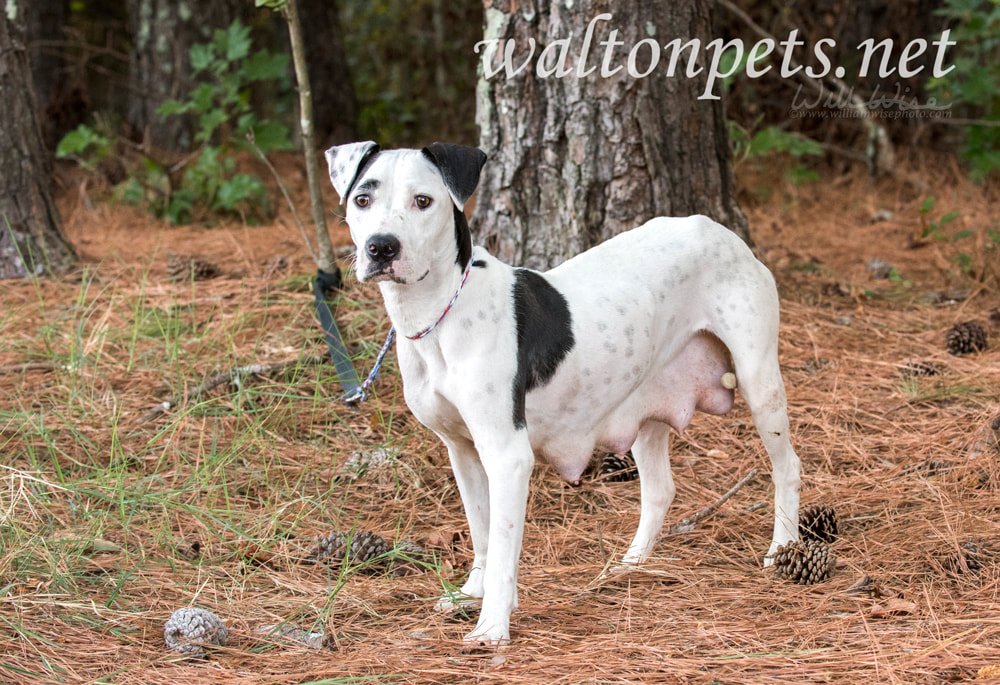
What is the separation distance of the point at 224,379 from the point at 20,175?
6.54ft

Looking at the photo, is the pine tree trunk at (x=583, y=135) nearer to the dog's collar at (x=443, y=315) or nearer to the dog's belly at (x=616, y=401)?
the dog's belly at (x=616, y=401)

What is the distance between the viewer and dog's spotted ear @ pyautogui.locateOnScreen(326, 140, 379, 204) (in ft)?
8.63

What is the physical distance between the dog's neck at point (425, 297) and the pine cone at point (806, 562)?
53.0 inches

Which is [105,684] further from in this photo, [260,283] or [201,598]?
[260,283]

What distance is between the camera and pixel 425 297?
8.52 ft

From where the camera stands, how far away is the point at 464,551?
327cm

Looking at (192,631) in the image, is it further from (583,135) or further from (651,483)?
(583,135)

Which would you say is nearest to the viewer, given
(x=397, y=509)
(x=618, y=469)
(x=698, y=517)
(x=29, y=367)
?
(x=698, y=517)

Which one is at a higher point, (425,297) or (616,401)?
(425,297)

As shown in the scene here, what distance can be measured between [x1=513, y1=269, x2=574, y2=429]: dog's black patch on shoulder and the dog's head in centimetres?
24

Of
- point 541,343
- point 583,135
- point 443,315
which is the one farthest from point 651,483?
point 583,135

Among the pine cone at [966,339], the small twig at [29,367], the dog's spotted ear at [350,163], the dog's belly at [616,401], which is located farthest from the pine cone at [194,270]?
the pine cone at [966,339]

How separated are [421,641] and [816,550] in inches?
49.8

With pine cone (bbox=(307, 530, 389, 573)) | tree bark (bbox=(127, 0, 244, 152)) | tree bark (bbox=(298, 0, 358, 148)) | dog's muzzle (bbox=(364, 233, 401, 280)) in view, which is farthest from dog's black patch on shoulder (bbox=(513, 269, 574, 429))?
tree bark (bbox=(298, 0, 358, 148))
